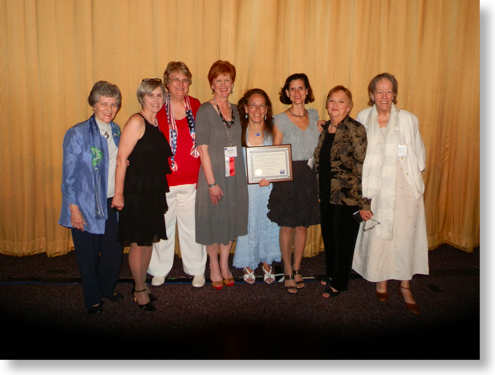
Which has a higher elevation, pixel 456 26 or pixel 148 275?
pixel 456 26

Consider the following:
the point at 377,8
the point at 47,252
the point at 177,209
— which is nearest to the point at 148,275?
the point at 177,209

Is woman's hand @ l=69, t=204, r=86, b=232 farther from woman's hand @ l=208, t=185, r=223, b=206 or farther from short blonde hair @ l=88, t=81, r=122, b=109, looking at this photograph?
woman's hand @ l=208, t=185, r=223, b=206

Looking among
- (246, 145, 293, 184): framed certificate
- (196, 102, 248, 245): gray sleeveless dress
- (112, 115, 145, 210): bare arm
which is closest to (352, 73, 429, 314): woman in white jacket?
(246, 145, 293, 184): framed certificate

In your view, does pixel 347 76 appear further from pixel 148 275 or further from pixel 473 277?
pixel 148 275

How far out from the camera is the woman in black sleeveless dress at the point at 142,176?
7.88ft

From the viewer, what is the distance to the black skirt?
280cm

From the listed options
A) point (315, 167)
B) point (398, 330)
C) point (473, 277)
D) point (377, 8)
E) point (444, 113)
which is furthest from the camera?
point (444, 113)

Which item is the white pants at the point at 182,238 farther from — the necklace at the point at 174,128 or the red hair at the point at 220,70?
the red hair at the point at 220,70

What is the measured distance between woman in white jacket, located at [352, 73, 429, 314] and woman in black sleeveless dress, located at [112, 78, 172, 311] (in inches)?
63.4

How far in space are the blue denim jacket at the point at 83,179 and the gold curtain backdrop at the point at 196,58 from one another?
3.72 feet

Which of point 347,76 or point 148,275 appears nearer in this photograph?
point 148,275

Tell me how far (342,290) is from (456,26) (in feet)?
10.3

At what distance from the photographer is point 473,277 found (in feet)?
10.7

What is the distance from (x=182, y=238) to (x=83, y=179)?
101 cm
